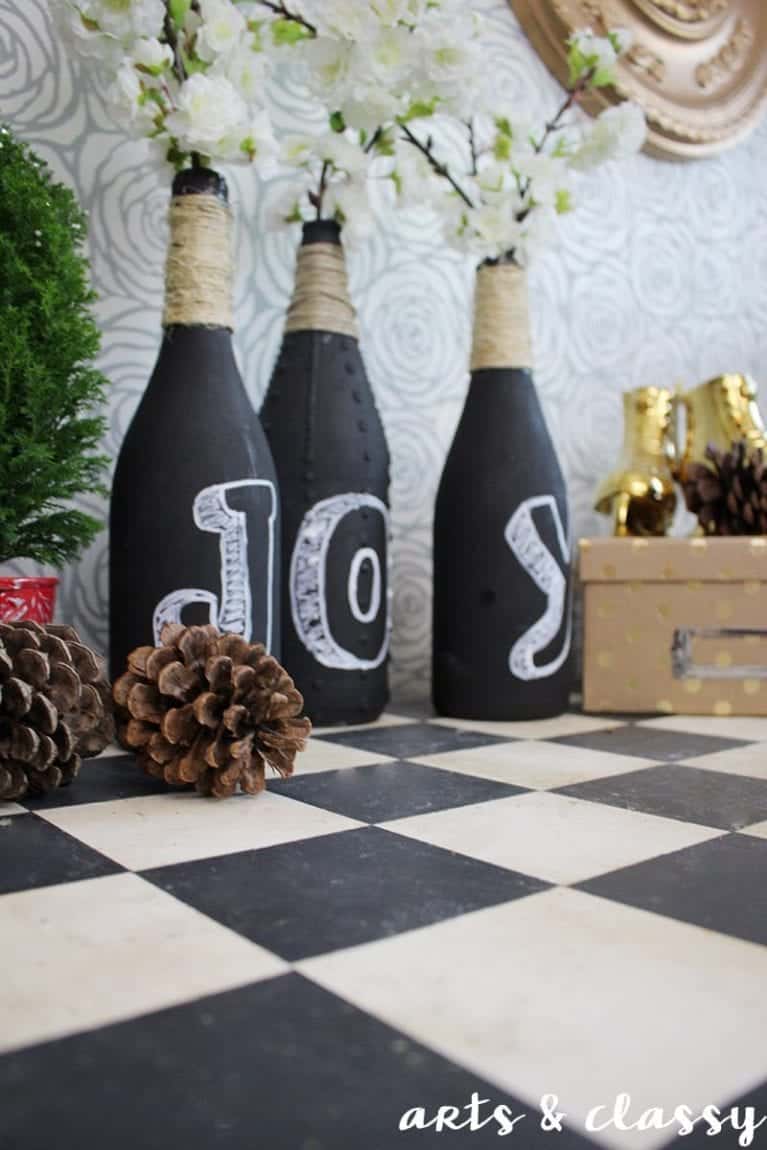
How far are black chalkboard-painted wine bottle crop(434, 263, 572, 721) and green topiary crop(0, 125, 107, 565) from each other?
32cm

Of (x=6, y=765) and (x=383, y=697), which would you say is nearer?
(x=6, y=765)

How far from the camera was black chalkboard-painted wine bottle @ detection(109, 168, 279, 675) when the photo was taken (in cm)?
68

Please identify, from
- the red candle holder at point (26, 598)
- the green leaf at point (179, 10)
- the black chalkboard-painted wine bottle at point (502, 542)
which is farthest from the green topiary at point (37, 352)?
the black chalkboard-painted wine bottle at point (502, 542)

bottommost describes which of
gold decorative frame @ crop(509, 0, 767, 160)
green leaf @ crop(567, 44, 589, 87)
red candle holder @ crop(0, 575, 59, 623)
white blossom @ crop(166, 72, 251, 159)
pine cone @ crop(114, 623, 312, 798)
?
pine cone @ crop(114, 623, 312, 798)

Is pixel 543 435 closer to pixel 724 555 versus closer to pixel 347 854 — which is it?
pixel 724 555

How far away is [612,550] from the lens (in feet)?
2.95

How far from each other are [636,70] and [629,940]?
1220 millimetres

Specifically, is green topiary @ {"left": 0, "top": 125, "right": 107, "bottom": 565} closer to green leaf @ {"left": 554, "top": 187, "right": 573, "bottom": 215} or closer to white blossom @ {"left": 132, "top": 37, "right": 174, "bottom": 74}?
white blossom @ {"left": 132, "top": 37, "right": 174, "bottom": 74}

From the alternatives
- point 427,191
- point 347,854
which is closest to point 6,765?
point 347,854

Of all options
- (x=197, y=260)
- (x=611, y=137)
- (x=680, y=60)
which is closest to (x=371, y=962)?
(x=197, y=260)

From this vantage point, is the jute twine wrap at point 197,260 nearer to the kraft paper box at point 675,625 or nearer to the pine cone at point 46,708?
the pine cone at point 46,708

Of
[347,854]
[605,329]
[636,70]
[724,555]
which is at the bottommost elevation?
[347,854]

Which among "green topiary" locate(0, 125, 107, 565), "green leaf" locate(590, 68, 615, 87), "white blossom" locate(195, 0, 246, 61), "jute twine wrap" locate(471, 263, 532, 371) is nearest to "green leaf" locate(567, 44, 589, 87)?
"green leaf" locate(590, 68, 615, 87)

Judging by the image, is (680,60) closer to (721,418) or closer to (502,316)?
(721,418)
